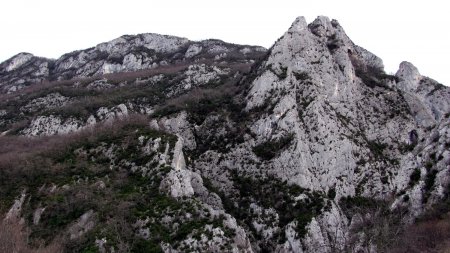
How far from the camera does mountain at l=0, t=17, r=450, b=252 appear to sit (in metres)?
50.4

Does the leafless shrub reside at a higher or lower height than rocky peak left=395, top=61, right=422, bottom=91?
lower

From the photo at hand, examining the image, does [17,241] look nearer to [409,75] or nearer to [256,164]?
[256,164]

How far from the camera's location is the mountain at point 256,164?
5038cm

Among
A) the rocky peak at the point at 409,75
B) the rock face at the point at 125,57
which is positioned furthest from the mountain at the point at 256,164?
the rock face at the point at 125,57

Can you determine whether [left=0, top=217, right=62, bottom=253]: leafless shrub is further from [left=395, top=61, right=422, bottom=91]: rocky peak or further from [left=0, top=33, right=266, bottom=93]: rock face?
[left=0, top=33, right=266, bottom=93]: rock face

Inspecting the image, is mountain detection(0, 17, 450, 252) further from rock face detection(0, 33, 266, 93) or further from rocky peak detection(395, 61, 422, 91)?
rock face detection(0, 33, 266, 93)

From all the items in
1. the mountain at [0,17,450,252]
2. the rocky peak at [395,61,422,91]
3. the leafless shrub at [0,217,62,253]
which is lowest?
the leafless shrub at [0,217,62,253]

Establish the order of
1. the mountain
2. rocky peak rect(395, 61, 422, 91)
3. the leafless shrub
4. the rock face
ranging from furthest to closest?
the rock face < rocky peak rect(395, 61, 422, 91) < the mountain < the leafless shrub

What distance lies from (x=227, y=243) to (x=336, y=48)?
56.8 metres

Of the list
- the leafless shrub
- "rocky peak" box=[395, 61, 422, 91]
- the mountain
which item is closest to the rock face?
the mountain

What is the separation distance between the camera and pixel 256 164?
6919cm

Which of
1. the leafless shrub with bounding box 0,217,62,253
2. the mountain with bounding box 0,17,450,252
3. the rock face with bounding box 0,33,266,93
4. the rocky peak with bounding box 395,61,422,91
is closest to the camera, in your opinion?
the leafless shrub with bounding box 0,217,62,253

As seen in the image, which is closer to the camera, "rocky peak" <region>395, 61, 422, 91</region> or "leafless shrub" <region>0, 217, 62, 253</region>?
"leafless shrub" <region>0, 217, 62, 253</region>

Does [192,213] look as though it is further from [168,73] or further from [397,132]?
[168,73]
